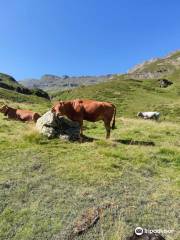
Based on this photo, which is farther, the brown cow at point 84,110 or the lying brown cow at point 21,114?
the lying brown cow at point 21,114

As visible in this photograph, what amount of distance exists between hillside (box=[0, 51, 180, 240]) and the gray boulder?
54 centimetres

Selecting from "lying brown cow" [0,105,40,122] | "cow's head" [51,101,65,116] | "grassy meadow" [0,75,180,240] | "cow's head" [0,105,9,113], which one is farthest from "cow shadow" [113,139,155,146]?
"cow's head" [0,105,9,113]

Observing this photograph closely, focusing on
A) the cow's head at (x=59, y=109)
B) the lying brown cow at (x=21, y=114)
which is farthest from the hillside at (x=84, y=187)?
the lying brown cow at (x=21, y=114)

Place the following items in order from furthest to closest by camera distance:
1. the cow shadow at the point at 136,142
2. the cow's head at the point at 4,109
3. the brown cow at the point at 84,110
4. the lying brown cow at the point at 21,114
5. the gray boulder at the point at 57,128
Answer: the cow's head at the point at 4,109 → the lying brown cow at the point at 21,114 → the brown cow at the point at 84,110 → the cow shadow at the point at 136,142 → the gray boulder at the point at 57,128

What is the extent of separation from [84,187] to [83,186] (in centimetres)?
9

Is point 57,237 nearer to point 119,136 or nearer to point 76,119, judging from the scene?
point 76,119

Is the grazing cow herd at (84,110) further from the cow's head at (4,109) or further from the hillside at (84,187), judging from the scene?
the cow's head at (4,109)

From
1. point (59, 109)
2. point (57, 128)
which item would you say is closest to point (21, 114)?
point (59, 109)

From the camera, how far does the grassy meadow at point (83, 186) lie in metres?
11.2

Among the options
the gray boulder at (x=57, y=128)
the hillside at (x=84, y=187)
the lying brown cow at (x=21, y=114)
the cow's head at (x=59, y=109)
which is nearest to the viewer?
the hillside at (x=84, y=187)

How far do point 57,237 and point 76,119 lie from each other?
417 inches

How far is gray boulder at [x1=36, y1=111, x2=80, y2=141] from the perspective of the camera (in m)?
19.3

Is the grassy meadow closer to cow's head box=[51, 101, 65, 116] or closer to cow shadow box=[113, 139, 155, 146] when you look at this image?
cow shadow box=[113, 139, 155, 146]

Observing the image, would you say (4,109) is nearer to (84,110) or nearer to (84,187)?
(84,110)
